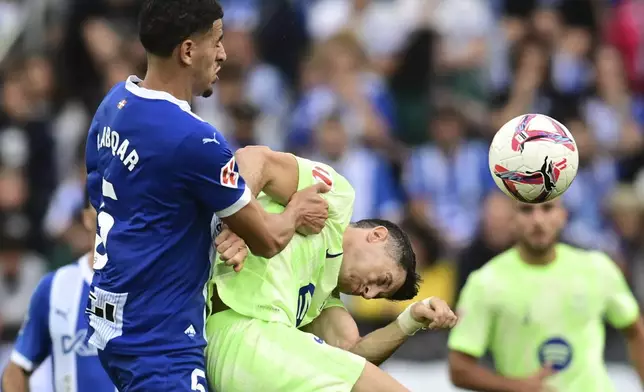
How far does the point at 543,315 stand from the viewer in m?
8.71

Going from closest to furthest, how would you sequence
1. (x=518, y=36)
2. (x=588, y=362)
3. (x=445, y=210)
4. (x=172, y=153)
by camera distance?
(x=172, y=153)
(x=588, y=362)
(x=445, y=210)
(x=518, y=36)

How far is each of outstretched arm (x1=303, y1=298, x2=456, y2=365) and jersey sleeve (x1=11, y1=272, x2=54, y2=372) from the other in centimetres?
159

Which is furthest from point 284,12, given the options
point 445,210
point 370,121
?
point 445,210

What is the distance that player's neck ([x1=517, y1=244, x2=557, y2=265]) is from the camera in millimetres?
8844

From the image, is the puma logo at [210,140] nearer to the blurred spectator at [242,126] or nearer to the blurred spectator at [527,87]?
the blurred spectator at [242,126]

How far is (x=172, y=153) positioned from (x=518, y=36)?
927cm

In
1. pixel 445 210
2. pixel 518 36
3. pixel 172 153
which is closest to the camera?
pixel 172 153

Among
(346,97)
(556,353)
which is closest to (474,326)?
(556,353)

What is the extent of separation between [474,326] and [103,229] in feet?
11.6

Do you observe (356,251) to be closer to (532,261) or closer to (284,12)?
(532,261)

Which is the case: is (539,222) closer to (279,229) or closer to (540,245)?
(540,245)

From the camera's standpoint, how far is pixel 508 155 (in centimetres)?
687

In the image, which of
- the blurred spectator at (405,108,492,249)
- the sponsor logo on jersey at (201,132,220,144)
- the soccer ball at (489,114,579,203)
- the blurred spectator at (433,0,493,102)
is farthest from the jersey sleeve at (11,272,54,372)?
the blurred spectator at (433,0,493,102)

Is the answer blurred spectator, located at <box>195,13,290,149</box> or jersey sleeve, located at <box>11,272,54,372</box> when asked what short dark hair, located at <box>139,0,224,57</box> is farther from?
blurred spectator, located at <box>195,13,290,149</box>
